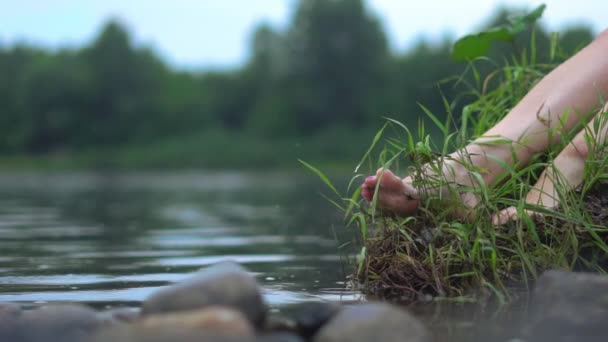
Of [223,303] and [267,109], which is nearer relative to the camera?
[223,303]

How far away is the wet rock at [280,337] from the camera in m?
1.89

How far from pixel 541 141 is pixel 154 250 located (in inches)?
93.9

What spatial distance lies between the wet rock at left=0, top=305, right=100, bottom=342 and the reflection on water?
57cm

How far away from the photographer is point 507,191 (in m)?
2.73

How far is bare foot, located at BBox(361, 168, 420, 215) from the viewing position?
8.73 ft

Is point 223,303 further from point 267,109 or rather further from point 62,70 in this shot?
point 62,70

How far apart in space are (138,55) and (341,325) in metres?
51.9

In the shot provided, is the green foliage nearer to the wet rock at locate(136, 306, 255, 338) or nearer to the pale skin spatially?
the pale skin

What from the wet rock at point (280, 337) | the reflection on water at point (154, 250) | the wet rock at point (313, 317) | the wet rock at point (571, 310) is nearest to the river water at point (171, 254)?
the reflection on water at point (154, 250)

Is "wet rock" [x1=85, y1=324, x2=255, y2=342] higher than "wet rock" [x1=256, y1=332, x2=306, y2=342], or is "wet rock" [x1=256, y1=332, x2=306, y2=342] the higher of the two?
"wet rock" [x1=85, y1=324, x2=255, y2=342]

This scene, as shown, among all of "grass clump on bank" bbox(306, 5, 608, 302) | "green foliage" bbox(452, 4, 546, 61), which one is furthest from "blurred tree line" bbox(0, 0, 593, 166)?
"grass clump on bank" bbox(306, 5, 608, 302)

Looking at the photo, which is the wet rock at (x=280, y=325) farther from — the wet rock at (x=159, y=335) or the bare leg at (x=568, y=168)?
the bare leg at (x=568, y=168)

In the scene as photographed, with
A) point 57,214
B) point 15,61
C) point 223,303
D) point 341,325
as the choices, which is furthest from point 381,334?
point 15,61

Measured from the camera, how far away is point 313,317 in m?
2.03
